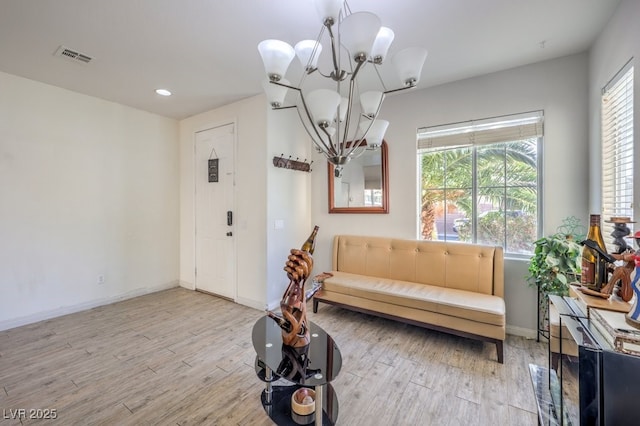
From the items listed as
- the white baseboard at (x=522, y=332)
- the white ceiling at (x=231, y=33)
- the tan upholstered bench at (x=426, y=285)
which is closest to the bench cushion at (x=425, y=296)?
the tan upholstered bench at (x=426, y=285)

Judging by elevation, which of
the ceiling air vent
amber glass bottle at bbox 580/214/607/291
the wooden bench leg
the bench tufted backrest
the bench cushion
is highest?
the ceiling air vent

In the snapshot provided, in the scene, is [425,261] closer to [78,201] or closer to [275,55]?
[275,55]

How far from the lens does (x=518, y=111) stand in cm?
284

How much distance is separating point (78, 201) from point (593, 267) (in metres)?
4.93

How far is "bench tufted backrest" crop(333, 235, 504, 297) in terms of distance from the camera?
111 inches

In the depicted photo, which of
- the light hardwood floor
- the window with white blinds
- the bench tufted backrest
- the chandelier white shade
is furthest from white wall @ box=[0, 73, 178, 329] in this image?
the window with white blinds

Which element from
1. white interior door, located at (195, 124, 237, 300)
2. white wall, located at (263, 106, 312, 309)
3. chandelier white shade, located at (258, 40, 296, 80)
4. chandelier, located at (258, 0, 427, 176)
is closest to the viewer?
chandelier, located at (258, 0, 427, 176)

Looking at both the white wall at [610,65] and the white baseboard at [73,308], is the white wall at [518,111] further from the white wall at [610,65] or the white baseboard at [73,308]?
the white baseboard at [73,308]

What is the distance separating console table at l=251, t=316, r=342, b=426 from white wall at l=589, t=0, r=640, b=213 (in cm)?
202

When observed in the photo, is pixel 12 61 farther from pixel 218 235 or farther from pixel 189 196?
pixel 218 235

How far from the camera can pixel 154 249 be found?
427 cm

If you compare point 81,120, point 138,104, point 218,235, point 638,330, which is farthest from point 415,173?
point 81,120

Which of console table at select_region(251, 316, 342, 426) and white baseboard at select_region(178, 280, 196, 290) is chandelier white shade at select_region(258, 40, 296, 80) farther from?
white baseboard at select_region(178, 280, 196, 290)

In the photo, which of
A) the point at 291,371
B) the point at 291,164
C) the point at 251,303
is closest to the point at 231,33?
the point at 291,164
